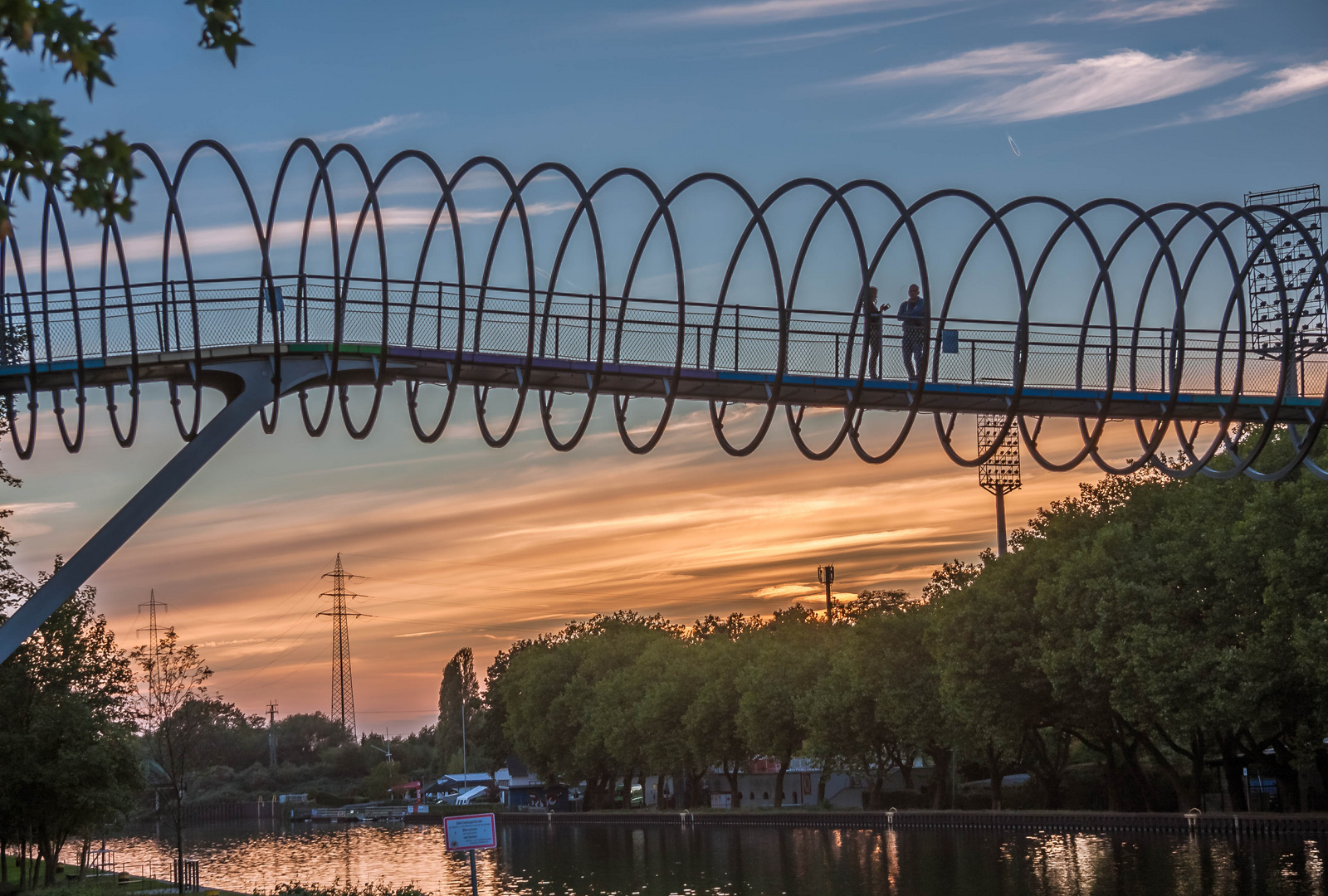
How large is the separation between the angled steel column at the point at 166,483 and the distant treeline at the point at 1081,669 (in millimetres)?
40891

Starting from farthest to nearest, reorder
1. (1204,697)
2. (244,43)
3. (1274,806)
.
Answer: (1274,806)
(1204,697)
(244,43)

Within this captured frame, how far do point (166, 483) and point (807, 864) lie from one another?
48990mm

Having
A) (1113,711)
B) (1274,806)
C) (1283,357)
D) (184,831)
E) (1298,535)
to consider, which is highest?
(1283,357)

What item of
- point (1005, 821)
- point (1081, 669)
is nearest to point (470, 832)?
point (1081, 669)

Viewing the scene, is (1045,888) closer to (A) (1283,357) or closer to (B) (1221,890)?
(B) (1221,890)

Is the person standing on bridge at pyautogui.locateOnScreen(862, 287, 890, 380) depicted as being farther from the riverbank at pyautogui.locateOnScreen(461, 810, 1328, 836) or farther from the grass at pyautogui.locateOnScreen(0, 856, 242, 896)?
the riverbank at pyautogui.locateOnScreen(461, 810, 1328, 836)

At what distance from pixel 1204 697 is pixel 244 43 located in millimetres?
55749

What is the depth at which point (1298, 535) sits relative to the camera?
50281mm

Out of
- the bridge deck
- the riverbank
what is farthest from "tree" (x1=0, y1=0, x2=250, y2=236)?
the riverbank

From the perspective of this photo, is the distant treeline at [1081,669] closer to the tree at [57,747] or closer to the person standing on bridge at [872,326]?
the person standing on bridge at [872,326]

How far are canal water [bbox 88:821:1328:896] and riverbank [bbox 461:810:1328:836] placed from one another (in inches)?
59.3

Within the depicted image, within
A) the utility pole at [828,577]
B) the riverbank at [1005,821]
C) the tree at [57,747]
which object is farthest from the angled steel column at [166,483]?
the utility pole at [828,577]

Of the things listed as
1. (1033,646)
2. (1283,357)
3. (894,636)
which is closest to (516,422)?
(1283,357)

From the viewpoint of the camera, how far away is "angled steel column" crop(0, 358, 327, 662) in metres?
23.2
